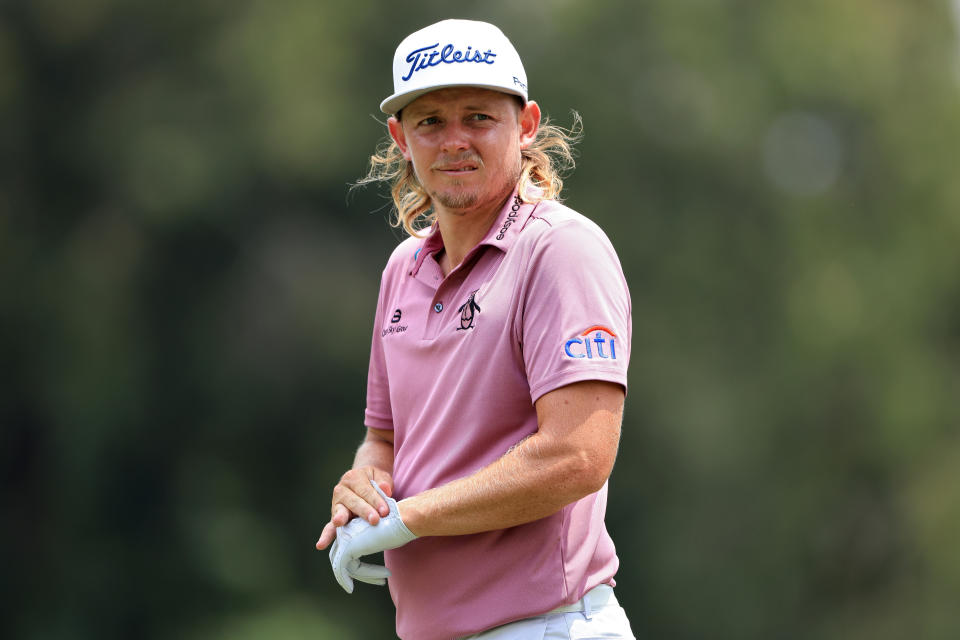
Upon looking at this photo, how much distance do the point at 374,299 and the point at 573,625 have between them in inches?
563

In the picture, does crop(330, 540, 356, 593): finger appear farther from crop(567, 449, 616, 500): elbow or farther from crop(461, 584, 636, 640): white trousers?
crop(567, 449, 616, 500): elbow

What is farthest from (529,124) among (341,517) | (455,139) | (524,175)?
(341,517)

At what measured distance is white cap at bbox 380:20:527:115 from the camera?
10.5 ft

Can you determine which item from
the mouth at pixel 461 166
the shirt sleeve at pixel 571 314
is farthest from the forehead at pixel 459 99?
the shirt sleeve at pixel 571 314

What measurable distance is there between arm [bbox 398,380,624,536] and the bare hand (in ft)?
0.68

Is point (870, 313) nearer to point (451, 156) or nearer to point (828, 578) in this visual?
point (828, 578)

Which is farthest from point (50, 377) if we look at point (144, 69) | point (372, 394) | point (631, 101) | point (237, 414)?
point (372, 394)

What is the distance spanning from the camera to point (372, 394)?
12.3 feet

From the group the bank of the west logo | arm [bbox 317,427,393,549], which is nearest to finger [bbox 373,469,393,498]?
arm [bbox 317,427,393,549]

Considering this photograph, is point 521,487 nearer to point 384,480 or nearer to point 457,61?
point 384,480

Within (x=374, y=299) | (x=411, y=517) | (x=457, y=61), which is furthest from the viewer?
(x=374, y=299)

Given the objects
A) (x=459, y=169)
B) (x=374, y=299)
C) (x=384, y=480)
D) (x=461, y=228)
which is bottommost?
(x=384, y=480)

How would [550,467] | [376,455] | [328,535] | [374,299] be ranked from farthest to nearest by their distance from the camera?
[374,299]
[376,455]
[328,535]
[550,467]

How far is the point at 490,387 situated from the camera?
10.1 feet
